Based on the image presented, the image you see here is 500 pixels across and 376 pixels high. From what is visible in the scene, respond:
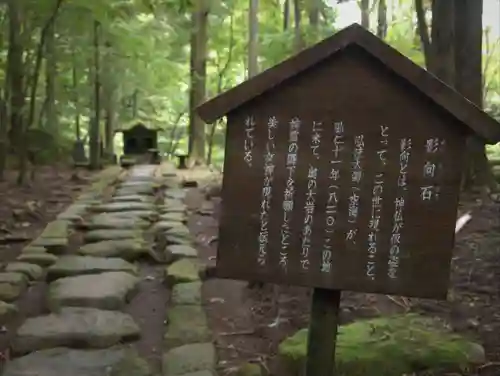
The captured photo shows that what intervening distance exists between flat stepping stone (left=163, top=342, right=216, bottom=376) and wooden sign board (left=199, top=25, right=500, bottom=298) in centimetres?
87

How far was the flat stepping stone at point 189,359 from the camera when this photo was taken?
138 inches

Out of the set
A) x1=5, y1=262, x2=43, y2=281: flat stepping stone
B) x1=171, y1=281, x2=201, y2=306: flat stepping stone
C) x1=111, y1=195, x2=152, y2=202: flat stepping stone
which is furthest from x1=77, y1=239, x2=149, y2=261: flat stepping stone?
x1=111, y1=195, x2=152, y2=202: flat stepping stone

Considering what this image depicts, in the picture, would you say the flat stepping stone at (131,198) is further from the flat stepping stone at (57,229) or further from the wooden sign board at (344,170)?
the wooden sign board at (344,170)

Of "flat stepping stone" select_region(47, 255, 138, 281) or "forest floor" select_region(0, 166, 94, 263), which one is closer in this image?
"flat stepping stone" select_region(47, 255, 138, 281)

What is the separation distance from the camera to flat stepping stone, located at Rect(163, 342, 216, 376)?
351 centimetres

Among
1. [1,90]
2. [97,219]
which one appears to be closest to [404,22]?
[1,90]

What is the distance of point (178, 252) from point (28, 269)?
139cm

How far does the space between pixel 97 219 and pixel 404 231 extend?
554 centimetres

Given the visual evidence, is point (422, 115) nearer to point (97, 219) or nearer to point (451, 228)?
point (451, 228)

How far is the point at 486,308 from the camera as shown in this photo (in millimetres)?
4688

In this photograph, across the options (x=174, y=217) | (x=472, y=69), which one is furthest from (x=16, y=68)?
(x=472, y=69)

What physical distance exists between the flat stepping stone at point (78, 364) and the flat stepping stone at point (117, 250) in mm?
2440

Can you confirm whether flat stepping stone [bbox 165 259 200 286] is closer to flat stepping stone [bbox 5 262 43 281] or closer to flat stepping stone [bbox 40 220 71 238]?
flat stepping stone [bbox 5 262 43 281]

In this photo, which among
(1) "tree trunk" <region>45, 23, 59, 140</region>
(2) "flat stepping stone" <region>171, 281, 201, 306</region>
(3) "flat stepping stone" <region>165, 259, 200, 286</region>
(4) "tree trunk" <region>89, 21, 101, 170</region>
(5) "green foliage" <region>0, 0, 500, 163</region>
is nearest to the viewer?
(2) "flat stepping stone" <region>171, 281, 201, 306</region>
